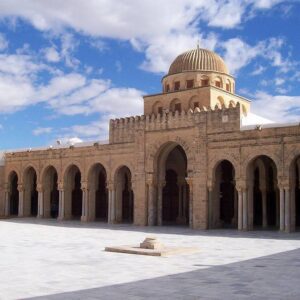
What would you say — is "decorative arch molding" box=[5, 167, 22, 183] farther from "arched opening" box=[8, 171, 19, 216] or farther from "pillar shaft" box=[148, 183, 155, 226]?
"pillar shaft" box=[148, 183, 155, 226]

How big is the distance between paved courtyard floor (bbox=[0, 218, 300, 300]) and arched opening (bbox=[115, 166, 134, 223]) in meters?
10.2

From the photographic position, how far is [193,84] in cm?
2942

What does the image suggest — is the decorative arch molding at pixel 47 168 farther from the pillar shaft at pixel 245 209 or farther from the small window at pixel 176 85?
the pillar shaft at pixel 245 209

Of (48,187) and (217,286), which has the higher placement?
(48,187)

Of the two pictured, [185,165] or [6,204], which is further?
[6,204]

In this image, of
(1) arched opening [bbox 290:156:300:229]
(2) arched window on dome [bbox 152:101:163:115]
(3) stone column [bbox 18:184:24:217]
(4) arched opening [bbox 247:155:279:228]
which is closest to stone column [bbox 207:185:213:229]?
(4) arched opening [bbox 247:155:279:228]

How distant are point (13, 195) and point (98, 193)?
7646 millimetres

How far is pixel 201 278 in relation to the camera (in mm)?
10047

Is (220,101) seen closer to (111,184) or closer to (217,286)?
(111,184)

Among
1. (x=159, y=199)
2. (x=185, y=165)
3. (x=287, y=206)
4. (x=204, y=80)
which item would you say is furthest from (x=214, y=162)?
(x=204, y=80)

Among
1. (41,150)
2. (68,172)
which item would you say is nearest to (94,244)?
(68,172)

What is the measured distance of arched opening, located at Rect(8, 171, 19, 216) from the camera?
36.2m

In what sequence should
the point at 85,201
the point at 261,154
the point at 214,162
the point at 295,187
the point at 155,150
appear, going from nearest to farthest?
the point at 261,154 < the point at 214,162 < the point at 295,187 < the point at 155,150 < the point at 85,201

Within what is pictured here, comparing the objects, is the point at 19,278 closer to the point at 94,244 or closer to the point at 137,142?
the point at 94,244
